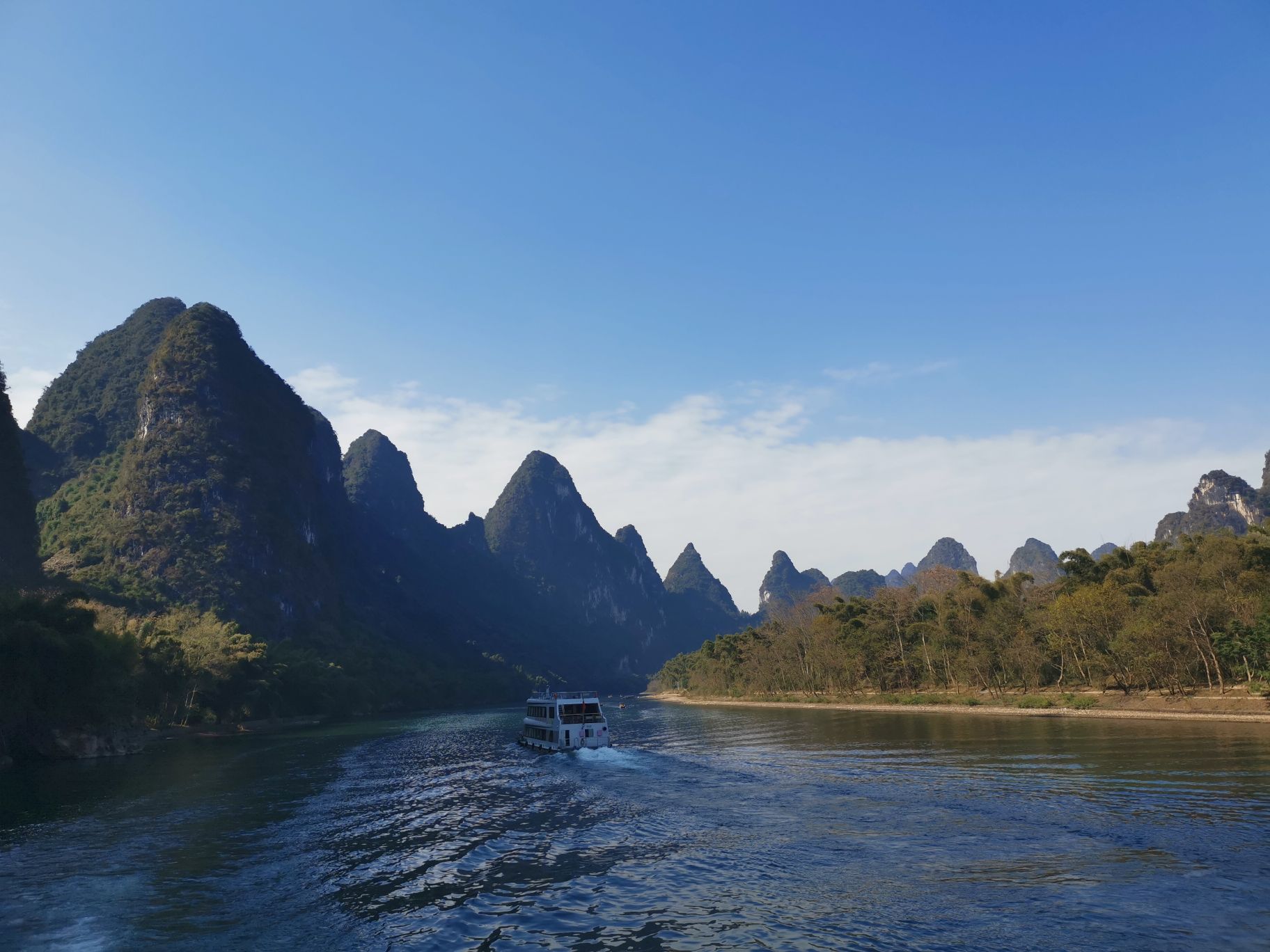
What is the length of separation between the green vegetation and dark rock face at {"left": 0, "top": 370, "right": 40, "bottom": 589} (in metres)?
101

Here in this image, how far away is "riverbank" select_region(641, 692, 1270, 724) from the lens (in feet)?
152

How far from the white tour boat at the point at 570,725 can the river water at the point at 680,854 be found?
6963 mm

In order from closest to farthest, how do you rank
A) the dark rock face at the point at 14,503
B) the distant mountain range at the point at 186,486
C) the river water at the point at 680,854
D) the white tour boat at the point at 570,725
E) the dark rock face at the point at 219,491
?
the river water at the point at 680,854 → the white tour boat at the point at 570,725 → the dark rock face at the point at 14,503 → the distant mountain range at the point at 186,486 → the dark rock face at the point at 219,491

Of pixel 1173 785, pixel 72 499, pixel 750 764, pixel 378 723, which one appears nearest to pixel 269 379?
pixel 72 499

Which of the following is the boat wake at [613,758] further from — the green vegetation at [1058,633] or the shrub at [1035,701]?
the green vegetation at [1058,633]

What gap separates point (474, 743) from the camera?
59094 millimetres

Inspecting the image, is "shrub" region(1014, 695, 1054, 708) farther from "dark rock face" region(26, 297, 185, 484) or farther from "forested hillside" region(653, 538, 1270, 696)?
"dark rock face" region(26, 297, 185, 484)

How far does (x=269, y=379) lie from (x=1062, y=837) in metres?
198

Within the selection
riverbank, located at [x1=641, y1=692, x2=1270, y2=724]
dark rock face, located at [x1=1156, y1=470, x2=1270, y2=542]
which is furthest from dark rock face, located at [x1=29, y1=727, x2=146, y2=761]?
dark rock face, located at [x1=1156, y1=470, x2=1270, y2=542]

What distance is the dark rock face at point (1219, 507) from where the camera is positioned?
17100 cm

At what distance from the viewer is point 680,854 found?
19844 mm

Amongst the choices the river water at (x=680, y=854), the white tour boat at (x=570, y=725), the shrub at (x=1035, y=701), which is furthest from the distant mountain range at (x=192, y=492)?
the river water at (x=680, y=854)

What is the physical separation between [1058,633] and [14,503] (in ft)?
414

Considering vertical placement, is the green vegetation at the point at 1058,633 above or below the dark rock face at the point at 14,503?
Result: below
